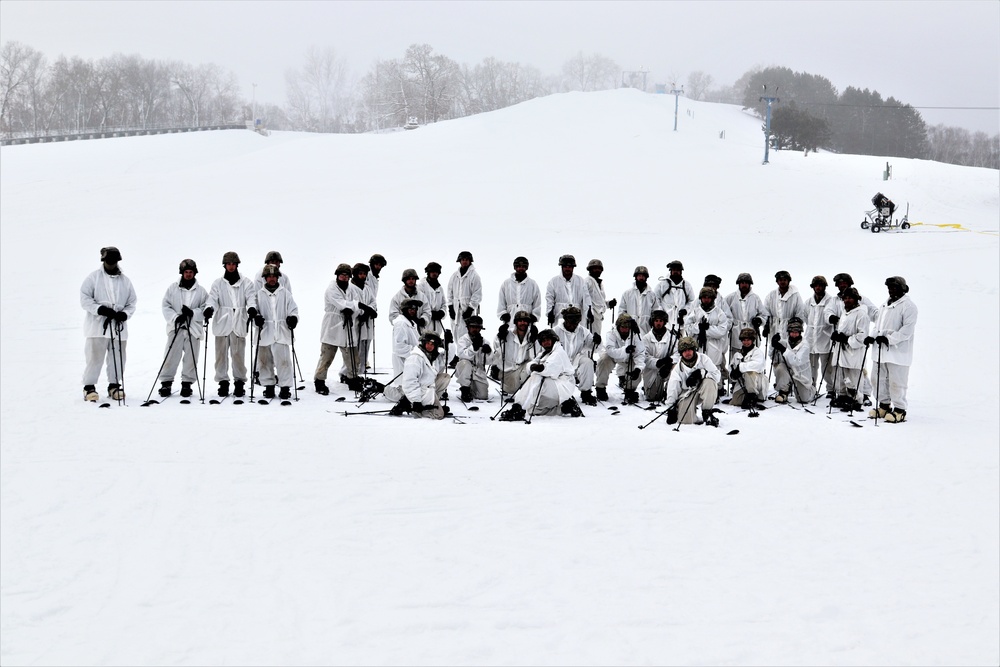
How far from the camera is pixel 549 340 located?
1057 centimetres

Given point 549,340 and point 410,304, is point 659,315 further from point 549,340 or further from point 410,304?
point 410,304

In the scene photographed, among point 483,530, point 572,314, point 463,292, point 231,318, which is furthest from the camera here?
point 463,292

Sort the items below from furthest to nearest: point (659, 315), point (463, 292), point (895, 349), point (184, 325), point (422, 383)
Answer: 1. point (463, 292)
2. point (659, 315)
3. point (184, 325)
4. point (895, 349)
5. point (422, 383)

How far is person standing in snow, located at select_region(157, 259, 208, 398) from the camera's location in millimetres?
10750


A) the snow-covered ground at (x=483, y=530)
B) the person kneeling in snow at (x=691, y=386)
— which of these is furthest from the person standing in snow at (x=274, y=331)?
the person kneeling in snow at (x=691, y=386)

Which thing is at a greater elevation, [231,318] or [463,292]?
[463,292]

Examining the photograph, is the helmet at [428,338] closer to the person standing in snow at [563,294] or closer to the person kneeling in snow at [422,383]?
the person kneeling in snow at [422,383]

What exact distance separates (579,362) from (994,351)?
852cm

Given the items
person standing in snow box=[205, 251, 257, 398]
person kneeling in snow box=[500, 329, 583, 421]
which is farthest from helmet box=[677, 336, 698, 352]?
person standing in snow box=[205, 251, 257, 398]

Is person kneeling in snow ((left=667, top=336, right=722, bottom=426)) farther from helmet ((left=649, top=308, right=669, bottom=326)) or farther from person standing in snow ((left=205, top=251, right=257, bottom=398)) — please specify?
person standing in snow ((left=205, top=251, right=257, bottom=398))

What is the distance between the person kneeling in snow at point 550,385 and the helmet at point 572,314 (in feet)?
1.93

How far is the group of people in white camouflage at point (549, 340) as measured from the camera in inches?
414

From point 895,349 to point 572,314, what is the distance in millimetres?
3944

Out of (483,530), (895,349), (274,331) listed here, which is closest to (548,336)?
(274,331)
